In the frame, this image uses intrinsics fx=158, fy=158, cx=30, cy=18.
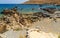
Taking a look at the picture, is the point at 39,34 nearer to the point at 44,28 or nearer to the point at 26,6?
the point at 44,28

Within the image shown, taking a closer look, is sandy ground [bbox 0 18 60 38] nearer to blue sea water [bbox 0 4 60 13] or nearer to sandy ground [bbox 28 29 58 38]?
sandy ground [bbox 28 29 58 38]

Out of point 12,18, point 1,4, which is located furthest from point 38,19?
point 1,4

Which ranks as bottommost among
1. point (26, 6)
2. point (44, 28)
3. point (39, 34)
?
point (39, 34)

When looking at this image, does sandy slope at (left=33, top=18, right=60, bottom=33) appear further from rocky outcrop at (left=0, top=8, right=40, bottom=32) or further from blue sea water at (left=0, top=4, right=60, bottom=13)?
blue sea water at (left=0, top=4, right=60, bottom=13)

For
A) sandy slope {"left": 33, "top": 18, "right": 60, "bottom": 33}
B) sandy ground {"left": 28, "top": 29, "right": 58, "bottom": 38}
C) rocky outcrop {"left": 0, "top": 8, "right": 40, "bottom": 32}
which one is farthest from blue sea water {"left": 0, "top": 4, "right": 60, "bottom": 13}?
sandy ground {"left": 28, "top": 29, "right": 58, "bottom": 38}

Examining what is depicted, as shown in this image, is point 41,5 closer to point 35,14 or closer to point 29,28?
point 35,14

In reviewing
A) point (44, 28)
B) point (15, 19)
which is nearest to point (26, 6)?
point (15, 19)

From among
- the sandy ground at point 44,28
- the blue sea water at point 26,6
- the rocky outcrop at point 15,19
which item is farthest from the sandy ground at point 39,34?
the blue sea water at point 26,6

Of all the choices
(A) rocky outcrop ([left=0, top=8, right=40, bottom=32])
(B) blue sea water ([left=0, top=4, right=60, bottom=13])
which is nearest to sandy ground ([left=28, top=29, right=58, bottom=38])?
(A) rocky outcrop ([left=0, top=8, right=40, bottom=32])

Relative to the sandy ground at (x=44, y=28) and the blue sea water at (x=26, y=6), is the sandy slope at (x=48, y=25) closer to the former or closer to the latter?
the sandy ground at (x=44, y=28)

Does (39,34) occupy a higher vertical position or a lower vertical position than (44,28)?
lower

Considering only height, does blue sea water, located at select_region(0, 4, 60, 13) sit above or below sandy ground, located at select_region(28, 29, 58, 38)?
above

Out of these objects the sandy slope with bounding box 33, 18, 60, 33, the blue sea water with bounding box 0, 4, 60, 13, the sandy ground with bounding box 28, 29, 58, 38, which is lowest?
the sandy ground with bounding box 28, 29, 58, 38

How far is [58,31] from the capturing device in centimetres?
279
